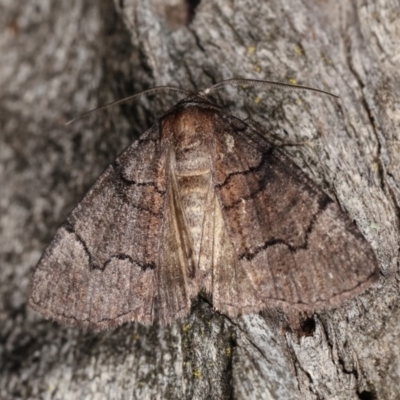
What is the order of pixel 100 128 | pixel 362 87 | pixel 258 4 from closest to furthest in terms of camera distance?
pixel 362 87 < pixel 258 4 < pixel 100 128

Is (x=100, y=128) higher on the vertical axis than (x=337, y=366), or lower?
higher

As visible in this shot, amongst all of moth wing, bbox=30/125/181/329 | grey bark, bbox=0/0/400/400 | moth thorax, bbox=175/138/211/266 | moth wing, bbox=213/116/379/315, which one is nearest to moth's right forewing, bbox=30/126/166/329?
moth wing, bbox=30/125/181/329

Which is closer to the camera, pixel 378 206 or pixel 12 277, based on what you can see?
pixel 378 206

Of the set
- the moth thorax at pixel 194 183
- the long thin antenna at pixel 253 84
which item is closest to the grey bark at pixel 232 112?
the long thin antenna at pixel 253 84

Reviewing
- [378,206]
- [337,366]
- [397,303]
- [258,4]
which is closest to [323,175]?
[378,206]

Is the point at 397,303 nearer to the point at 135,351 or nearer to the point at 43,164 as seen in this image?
the point at 135,351

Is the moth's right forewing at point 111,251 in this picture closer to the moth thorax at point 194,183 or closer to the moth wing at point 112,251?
the moth wing at point 112,251

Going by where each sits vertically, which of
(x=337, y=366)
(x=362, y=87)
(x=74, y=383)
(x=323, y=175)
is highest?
(x=362, y=87)
